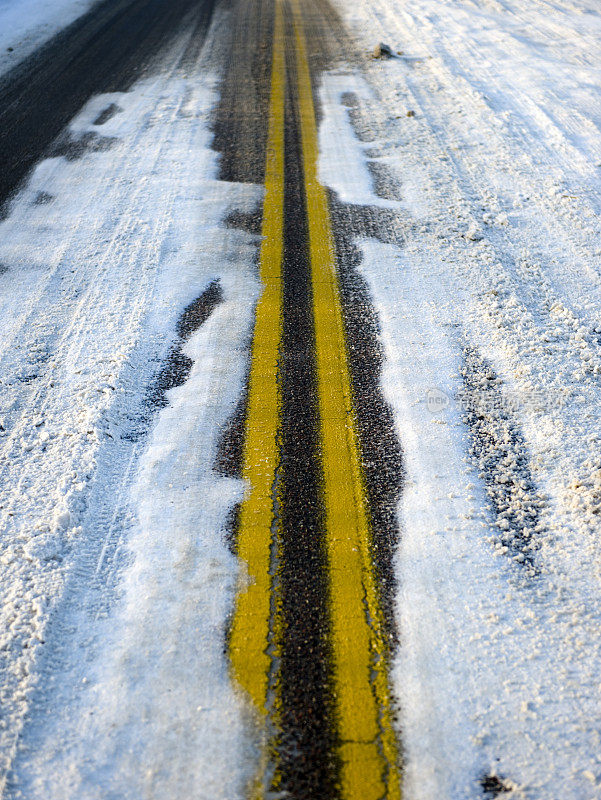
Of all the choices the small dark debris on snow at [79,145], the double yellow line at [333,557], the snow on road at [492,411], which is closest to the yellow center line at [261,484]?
the double yellow line at [333,557]

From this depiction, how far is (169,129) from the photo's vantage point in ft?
21.1

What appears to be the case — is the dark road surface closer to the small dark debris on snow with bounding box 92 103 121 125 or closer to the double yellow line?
the double yellow line

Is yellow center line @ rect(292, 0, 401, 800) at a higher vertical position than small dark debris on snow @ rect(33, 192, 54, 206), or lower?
lower

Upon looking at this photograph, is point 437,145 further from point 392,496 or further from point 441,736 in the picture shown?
point 441,736

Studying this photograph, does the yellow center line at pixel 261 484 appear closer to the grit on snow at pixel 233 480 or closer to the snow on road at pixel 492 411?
the grit on snow at pixel 233 480

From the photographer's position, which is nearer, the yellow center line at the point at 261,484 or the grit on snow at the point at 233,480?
the grit on snow at the point at 233,480

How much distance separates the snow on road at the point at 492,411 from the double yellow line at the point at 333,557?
0.10 meters

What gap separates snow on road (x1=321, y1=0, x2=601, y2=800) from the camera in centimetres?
197

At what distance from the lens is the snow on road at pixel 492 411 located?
1975 millimetres

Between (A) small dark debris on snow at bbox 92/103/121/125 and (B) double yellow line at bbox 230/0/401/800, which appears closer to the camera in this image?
(B) double yellow line at bbox 230/0/401/800

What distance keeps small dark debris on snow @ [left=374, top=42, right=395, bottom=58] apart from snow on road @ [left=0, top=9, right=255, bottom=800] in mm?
4539

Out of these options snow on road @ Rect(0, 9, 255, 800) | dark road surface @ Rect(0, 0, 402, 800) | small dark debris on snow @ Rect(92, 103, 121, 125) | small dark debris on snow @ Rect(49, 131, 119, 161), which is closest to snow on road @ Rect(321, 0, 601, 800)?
dark road surface @ Rect(0, 0, 402, 800)

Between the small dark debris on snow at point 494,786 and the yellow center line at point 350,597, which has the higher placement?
the yellow center line at point 350,597

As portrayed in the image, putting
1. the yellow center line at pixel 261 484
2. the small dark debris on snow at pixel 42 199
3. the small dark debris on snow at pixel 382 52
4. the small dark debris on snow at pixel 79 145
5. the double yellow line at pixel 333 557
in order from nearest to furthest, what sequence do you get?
the double yellow line at pixel 333 557, the yellow center line at pixel 261 484, the small dark debris on snow at pixel 42 199, the small dark debris on snow at pixel 79 145, the small dark debris on snow at pixel 382 52
